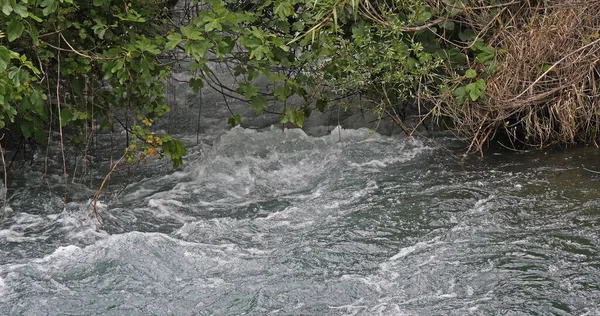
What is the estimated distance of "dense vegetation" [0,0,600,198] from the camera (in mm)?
5438

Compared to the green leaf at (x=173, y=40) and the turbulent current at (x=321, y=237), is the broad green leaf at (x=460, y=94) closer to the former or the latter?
the turbulent current at (x=321, y=237)

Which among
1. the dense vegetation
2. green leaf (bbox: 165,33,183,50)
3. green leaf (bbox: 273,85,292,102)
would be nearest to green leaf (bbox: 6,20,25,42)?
the dense vegetation

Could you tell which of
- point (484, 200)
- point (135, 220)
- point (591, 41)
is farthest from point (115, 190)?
point (591, 41)

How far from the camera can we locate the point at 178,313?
4.20m

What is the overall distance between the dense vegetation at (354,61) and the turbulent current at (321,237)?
42cm

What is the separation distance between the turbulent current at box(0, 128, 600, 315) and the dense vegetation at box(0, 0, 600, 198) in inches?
16.4

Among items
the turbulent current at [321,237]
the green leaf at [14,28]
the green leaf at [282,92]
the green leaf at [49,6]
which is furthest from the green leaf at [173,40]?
the turbulent current at [321,237]

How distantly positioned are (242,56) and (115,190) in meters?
1.38

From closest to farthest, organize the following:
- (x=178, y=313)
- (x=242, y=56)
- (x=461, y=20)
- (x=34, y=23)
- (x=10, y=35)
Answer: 1. (x=178, y=313)
2. (x=10, y=35)
3. (x=34, y=23)
4. (x=242, y=56)
5. (x=461, y=20)

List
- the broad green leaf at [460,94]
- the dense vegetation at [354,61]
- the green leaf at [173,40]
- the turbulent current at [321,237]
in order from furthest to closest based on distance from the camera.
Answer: the broad green leaf at [460,94]
the dense vegetation at [354,61]
the green leaf at [173,40]
the turbulent current at [321,237]

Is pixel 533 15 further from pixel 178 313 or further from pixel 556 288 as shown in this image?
pixel 178 313

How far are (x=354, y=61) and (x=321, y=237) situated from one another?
1702mm

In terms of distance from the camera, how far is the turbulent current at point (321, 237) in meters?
4.27

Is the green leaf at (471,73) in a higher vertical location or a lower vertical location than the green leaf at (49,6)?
lower
